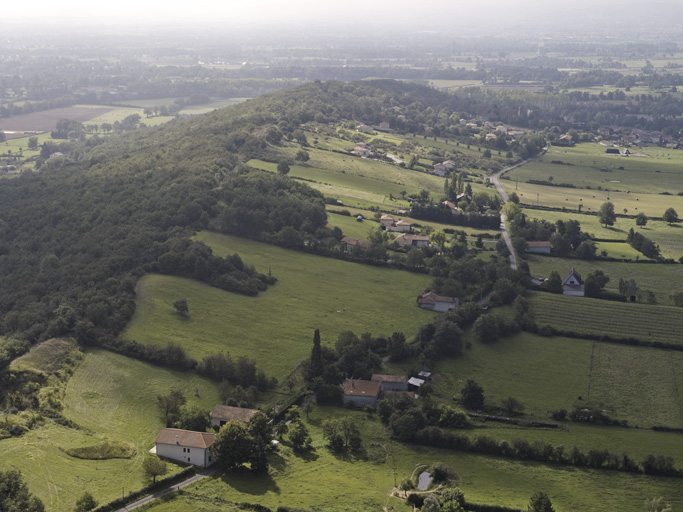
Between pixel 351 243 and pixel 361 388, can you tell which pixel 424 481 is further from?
pixel 351 243

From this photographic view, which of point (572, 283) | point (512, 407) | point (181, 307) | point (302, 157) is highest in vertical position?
point (302, 157)

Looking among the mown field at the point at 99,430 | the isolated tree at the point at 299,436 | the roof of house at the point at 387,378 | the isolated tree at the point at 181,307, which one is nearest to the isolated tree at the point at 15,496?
the mown field at the point at 99,430

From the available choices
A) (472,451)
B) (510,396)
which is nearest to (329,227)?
(510,396)

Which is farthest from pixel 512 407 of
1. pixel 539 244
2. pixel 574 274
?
pixel 539 244

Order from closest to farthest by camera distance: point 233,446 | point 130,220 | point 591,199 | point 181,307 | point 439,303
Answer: point 233,446
point 181,307
point 439,303
point 130,220
point 591,199

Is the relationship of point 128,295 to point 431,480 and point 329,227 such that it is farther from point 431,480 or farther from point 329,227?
point 431,480

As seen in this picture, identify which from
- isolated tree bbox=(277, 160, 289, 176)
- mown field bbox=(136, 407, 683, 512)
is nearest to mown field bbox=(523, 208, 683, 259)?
isolated tree bbox=(277, 160, 289, 176)
